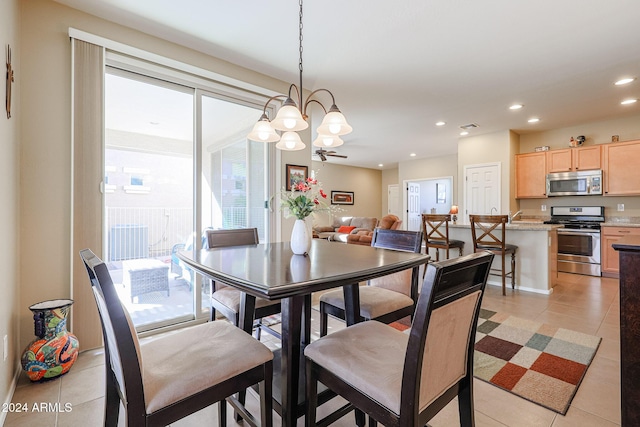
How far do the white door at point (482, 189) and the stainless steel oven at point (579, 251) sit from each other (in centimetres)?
112

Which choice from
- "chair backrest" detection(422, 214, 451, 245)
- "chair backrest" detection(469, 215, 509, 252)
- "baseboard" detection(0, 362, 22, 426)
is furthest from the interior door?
"baseboard" detection(0, 362, 22, 426)

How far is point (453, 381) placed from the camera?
1.07 meters

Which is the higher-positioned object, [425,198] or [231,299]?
[425,198]

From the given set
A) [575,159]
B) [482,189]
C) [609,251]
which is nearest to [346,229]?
[482,189]

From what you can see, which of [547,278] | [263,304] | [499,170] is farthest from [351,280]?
[499,170]

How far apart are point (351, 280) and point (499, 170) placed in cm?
558

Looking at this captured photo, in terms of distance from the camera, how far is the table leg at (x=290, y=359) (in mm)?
1164

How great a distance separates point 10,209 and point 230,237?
51.5 inches

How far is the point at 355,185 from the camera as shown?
391 inches

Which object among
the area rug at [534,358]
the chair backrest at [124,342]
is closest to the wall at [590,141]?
the area rug at [534,358]

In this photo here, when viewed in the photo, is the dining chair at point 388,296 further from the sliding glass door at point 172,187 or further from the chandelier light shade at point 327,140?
the sliding glass door at point 172,187

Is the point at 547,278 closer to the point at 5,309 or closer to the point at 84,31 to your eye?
the point at 5,309

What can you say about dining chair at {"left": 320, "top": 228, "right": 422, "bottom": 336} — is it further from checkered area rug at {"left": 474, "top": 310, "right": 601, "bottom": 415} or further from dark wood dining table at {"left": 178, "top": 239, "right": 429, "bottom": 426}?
checkered area rug at {"left": 474, "top": 310, "right": 601, "bottom": 415}

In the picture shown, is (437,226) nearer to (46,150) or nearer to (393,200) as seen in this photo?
(46,150)
